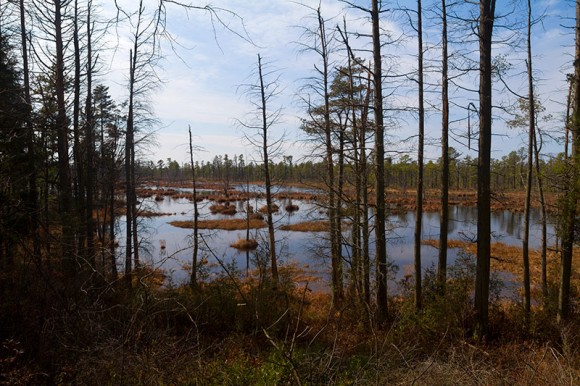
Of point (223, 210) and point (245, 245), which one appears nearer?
point (245, 245)

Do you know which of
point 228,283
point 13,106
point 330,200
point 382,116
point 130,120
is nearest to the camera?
point 13,106

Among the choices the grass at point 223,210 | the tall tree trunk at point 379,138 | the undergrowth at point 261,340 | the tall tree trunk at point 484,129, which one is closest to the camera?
the undergrowth at point 261,340

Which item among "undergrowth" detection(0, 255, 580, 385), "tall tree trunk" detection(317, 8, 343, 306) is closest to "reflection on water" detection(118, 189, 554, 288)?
"tall tree trunk" detection(317, 8, 343, 306)

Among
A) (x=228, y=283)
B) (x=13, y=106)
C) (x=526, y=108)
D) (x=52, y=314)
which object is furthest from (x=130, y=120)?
(x=526, y=108)

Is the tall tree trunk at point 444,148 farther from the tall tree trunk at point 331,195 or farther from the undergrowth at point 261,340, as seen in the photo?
the tall tree trunk at point 331,195

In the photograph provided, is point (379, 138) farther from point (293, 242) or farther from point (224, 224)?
point (224, 224)

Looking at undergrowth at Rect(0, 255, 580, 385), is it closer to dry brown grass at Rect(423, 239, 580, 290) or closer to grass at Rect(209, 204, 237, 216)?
dry brown grass at Rect(423, 239, 580, 290)

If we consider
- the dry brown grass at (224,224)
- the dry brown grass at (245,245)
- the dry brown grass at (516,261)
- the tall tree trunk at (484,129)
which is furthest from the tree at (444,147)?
the dry brown grass at (224,224)

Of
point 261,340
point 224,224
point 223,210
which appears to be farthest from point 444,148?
point 223,210

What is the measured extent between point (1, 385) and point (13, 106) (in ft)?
10.1

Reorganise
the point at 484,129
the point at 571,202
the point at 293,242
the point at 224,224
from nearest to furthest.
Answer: the point at 484,129, the point at 571,202, the point at 293,242, the point at 224,224

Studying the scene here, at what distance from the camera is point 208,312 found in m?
8.88

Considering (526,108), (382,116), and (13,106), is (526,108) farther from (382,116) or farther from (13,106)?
(13,106)

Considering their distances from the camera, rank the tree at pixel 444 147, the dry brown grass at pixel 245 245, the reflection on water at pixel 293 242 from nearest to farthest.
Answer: the tree at pixel 444 147, the reflection on water at pixel 293 242, the dry brown grass at pixel 245 245
